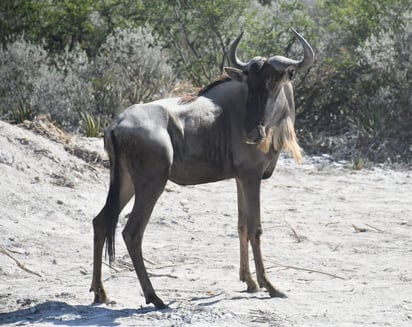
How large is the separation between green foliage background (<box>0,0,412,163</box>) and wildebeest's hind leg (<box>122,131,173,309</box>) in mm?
7854

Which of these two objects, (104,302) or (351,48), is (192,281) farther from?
(351,48)

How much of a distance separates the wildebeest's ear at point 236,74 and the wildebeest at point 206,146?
0.01 meters

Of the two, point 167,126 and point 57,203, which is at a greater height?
point 167,126

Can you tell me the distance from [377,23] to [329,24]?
134 centimetres

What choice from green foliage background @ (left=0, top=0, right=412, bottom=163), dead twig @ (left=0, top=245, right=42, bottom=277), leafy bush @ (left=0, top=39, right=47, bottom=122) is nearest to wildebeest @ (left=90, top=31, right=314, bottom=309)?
dead twig @ (left=0, top=245, right=42, bottom=277)

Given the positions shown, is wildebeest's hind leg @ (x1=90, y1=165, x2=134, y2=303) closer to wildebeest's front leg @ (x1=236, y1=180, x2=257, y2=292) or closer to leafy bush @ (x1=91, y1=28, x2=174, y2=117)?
wildebeest's front leg @ (x1=236, y1=180, x2=257, y2=292)

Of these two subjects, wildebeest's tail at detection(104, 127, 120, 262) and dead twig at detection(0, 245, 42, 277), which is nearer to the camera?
wildebeest's tail at detection(104, 127, 120, 262)

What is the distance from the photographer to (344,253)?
959 centimetres

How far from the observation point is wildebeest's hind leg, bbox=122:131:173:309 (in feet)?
24.0

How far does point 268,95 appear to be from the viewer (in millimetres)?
7832

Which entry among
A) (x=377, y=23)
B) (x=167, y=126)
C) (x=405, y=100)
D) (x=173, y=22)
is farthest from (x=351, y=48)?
(x=167, y=126)

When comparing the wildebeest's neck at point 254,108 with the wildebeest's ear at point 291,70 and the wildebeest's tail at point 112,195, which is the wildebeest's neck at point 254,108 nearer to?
the wildebeest's ear at point 291,70

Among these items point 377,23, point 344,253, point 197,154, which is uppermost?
point 377,23

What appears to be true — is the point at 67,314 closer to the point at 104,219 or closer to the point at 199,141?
the point at 104,219
